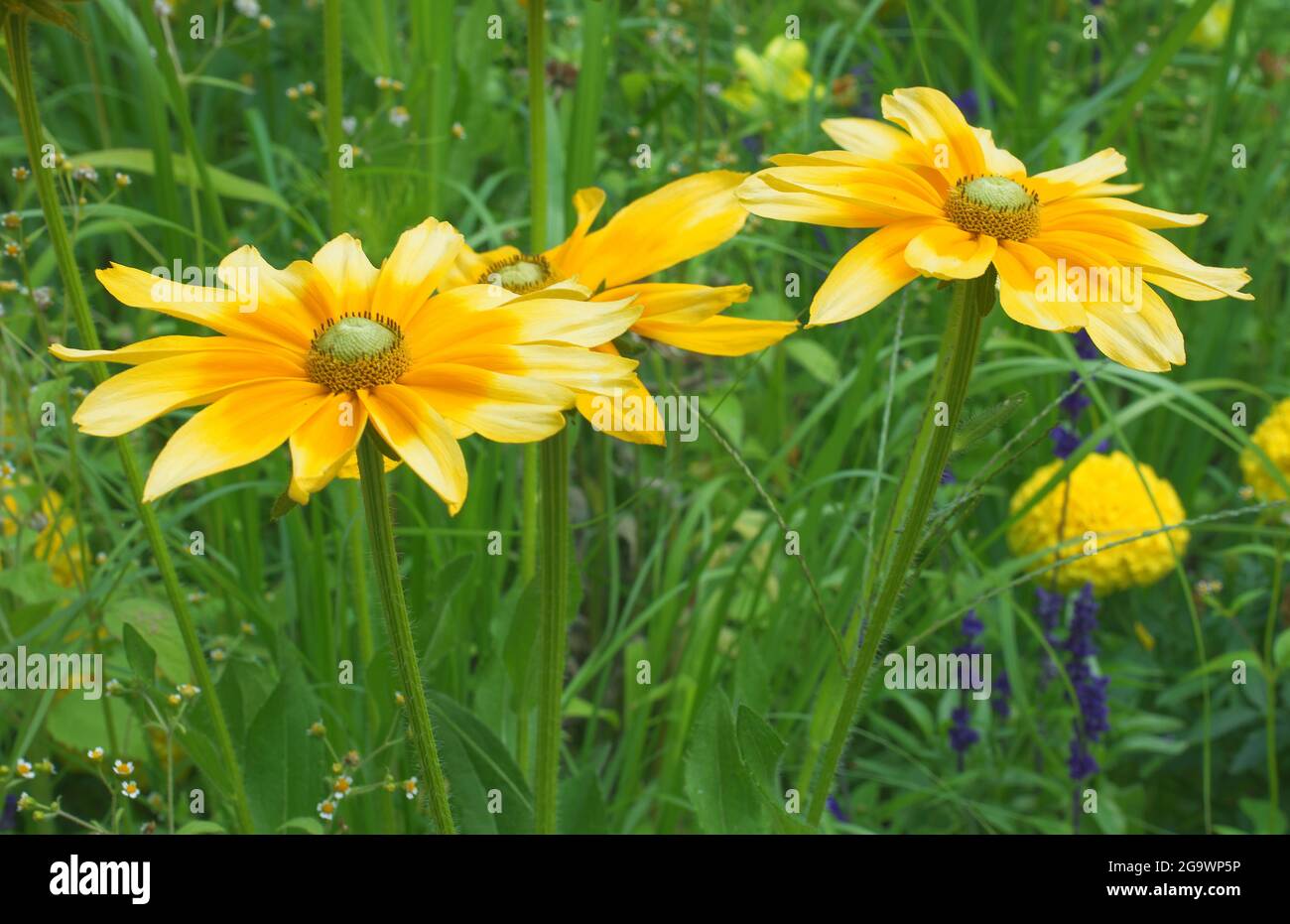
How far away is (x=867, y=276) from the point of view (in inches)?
39.5

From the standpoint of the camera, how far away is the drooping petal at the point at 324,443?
2.68 ft

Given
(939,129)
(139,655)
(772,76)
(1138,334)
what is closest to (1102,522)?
(772,76)

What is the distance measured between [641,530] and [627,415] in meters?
1.32

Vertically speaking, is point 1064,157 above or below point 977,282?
above

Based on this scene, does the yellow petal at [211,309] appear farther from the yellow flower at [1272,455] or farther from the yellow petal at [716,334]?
the yellow flower at [1272,455]

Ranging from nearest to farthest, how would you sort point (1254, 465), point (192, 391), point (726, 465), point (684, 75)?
point (192, 391)
point (1254, 465)
point (726, 465)
point (684, 75)

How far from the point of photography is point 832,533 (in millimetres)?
1961

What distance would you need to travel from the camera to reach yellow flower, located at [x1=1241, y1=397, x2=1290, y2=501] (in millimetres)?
2192

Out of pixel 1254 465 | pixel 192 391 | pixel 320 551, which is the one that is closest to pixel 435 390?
pixel 192 391

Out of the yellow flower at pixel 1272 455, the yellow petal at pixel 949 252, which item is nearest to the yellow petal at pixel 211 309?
the yellow petal at pixel 949 252

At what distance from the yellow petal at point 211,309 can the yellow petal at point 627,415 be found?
8.3 inches

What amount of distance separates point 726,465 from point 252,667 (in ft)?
3.36
